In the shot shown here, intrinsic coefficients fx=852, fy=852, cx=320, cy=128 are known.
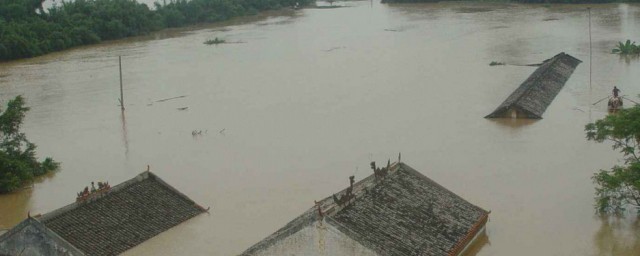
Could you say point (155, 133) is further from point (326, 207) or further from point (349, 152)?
point (326, 207)

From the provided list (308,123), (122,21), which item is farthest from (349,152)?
(122,21)

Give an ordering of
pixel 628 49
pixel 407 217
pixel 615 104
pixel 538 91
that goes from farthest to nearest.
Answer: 1. pixel 628 49
2. pixel 538 91
3. pixel 615 104
4. pixel 407 217

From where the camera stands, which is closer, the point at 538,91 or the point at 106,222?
the point at 106,222


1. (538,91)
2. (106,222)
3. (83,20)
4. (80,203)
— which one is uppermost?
(83,20)

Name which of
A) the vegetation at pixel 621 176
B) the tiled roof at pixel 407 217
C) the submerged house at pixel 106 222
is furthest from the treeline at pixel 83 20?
the vegetation at pixel 621 176

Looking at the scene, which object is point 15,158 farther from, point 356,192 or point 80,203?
point 356,192

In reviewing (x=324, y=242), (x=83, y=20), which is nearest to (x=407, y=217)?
(x=324, y=242)

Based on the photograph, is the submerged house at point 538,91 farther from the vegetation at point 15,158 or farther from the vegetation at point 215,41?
the vegetation at point 215,41

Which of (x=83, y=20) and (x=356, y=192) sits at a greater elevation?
(x=83, y=20)
